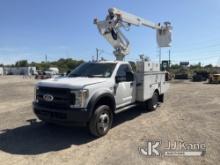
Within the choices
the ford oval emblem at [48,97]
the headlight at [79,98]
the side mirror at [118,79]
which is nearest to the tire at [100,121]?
the headlight at [79,98]

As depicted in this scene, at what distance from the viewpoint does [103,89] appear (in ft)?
21.5

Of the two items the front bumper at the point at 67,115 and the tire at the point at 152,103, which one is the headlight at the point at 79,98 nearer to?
the front bumper at the point at 67,115

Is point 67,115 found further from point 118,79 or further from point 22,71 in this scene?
point 22,71

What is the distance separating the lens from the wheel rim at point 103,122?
6411mm

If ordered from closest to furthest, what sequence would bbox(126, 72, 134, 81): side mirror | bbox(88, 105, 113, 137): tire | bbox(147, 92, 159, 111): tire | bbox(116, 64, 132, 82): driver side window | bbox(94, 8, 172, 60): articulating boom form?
bbox(88, 105, 113, 137): tire, bbox(116, 64, 132, 82): driver side window, bbox(126, 72, 134, 81): side mirror, bbox(94, 8, 172, 60): articulating boom, bbox(147, 92, 159, 111): tire

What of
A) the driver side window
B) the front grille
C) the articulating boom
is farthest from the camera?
the articulating boom

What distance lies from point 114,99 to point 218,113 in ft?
16.2

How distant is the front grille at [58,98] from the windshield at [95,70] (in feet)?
4.69

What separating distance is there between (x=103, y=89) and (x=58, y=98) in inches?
47.1

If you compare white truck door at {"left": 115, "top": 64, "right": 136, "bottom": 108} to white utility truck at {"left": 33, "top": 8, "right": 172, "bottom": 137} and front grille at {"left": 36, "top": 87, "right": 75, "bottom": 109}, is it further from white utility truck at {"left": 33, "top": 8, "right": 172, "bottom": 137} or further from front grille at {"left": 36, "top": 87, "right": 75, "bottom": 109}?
front grille at {"left": 36, "top": 87, "right": 75, "bottom": 109}

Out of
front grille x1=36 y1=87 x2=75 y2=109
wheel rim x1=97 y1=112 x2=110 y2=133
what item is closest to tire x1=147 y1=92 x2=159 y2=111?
wheel rim x1=97 y1=112 x2=110 y2=133

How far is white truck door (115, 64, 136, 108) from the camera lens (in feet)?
24.3

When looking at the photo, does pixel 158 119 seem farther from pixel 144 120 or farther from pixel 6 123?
pixel 6 123

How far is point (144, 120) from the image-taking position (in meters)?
8.39
